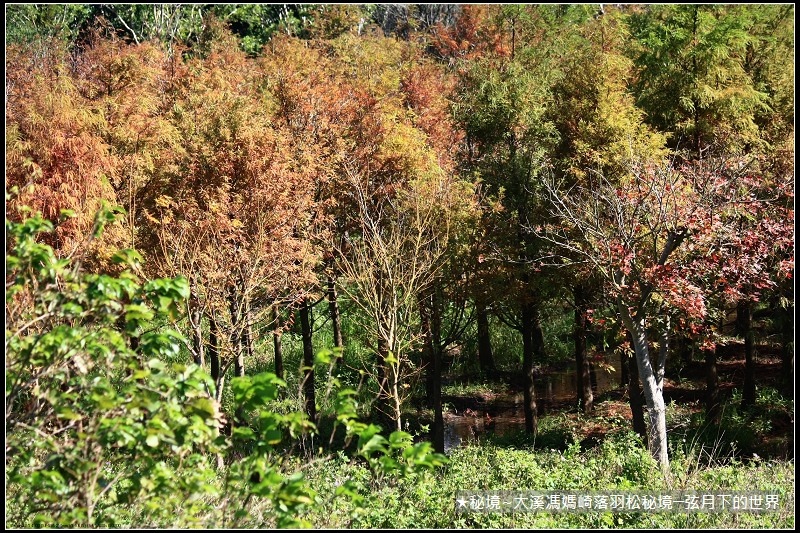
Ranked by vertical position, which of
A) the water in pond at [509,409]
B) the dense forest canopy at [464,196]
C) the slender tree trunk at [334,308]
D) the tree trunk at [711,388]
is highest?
the dense forest canopy at [464,196]

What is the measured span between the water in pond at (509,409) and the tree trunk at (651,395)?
578cm

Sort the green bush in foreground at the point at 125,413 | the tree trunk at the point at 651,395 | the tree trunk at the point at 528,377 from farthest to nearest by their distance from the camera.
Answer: the tree trunk at the point at 528,377, the tree trunk at the point at 651,395, the green bush in foreground at the point at 125,413

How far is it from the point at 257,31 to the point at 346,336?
2636cm

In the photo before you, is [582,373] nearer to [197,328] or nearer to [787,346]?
[787,346]

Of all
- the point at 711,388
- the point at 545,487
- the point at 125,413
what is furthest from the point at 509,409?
the point at 125,413

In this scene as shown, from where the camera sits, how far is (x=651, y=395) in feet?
33.4

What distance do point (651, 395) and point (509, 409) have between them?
28.8ft

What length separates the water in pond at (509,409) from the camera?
667 inches

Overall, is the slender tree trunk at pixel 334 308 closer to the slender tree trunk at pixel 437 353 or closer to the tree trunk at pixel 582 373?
the slender tree trunk at pixel 437 353

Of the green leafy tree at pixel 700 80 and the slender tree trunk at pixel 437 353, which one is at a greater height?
the green leafy tree at pixel 700 80

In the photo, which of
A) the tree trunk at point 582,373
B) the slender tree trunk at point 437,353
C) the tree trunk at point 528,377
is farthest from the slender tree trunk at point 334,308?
the tree trunk at point 582,373

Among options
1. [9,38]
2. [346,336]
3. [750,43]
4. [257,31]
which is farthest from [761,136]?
[257,31]

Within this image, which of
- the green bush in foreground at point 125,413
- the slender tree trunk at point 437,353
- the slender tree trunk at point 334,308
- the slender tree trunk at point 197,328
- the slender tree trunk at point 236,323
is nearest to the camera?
the green bush in foreground at point 125,413

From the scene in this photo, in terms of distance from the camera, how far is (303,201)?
13477 millimetres
